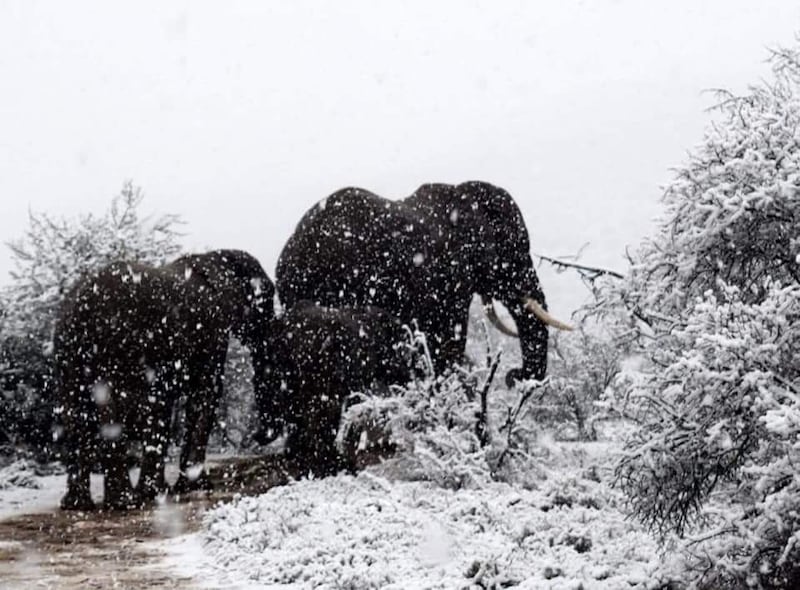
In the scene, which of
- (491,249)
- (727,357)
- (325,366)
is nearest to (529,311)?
(491,249)

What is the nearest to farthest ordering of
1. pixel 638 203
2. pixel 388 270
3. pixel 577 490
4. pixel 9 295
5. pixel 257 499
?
pixel 577 490
pixel 257 499
pixel 388 270
pixel 9 295
pixel 638 203

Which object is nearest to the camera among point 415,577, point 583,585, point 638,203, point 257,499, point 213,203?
point 583,585

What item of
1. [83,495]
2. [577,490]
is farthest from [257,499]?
[577,490]

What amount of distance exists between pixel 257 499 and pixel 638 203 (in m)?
117

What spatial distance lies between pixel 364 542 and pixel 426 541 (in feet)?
1.80

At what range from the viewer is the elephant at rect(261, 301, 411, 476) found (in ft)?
39.7

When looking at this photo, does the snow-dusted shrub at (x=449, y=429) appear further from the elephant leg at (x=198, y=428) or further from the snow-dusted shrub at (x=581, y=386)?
the snow-dusted shrub at (x=581, y=386)

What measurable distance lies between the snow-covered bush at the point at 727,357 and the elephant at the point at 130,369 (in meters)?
6.64

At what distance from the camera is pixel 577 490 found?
9.20m

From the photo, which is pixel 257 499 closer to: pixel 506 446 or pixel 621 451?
pixel 506 446

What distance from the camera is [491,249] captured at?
16328 millimetres

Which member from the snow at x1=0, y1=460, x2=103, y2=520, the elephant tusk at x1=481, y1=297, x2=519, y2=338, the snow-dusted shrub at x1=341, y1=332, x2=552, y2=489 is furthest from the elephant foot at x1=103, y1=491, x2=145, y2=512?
the elephant tusk at x1=481, y1=297, x2=519, y2=338

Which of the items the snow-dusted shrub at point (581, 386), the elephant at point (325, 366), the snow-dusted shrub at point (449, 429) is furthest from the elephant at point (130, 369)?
the snow-dusted shrub at point (581, 386)

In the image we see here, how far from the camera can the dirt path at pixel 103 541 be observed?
7.41 meters
